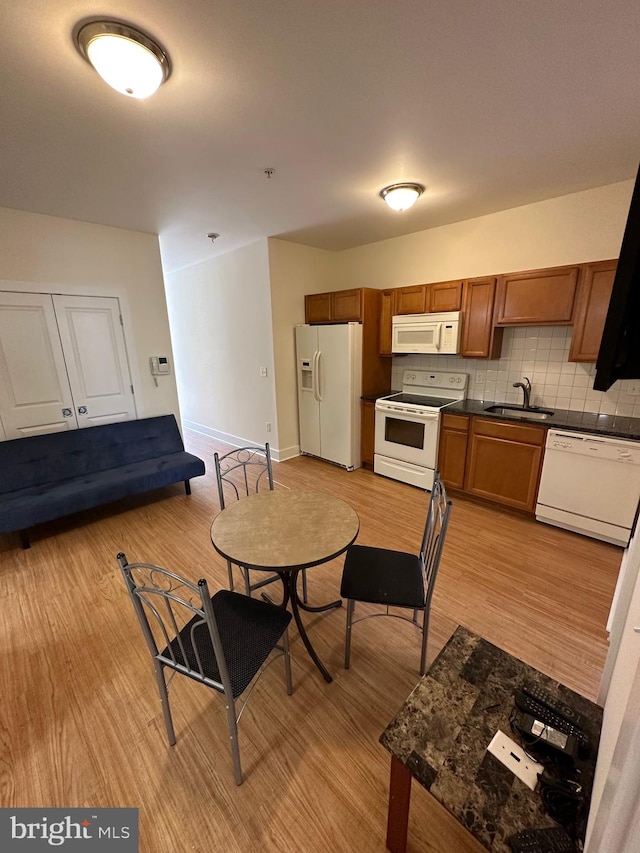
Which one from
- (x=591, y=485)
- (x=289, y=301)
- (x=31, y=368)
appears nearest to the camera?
(x=591, y=485)

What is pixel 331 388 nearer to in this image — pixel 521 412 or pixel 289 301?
pixel 289 301

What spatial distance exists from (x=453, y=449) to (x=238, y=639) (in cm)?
264

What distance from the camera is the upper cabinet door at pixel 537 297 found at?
2758mm

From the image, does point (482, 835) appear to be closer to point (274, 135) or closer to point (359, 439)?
point (274, 135)

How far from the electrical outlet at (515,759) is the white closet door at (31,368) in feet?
13.0

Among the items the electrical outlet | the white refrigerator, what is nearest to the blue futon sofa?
the white refrigerator

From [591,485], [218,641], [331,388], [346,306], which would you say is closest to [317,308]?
[346,306]

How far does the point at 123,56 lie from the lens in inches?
53.7

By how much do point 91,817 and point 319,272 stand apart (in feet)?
16.2

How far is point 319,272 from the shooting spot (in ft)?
15.3

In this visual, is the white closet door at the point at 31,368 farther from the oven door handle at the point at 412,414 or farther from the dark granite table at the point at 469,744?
the dark granite table at the point at 469,744

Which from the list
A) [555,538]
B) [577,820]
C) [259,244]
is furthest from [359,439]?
[577,820]

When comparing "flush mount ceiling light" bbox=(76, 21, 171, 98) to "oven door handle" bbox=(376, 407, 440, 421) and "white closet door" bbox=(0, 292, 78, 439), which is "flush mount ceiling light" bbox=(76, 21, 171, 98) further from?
"oven door handle" bbox=(376, 407, 440, 421)

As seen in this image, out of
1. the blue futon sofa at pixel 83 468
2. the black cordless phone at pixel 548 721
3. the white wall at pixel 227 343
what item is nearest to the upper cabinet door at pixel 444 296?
the white wall at pixel 227 343
